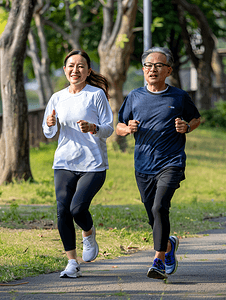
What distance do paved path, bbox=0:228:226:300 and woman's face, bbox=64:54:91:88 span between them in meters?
1.84

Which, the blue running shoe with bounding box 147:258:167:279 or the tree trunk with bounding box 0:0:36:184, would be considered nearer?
the blue running shoe with bounding box 147:258:167:279

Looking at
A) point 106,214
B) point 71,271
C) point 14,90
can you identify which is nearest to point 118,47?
point 14,90

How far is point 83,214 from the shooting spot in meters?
4.75

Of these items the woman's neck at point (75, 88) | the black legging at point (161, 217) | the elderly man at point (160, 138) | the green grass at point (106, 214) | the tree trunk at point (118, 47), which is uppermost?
the tree trunk at point (118, 47)

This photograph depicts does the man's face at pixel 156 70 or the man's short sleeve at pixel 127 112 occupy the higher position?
the man's face at pixel 156 70

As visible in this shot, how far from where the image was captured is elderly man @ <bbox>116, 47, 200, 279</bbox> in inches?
183

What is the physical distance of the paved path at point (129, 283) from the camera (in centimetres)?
423

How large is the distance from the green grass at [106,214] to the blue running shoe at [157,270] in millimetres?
1169

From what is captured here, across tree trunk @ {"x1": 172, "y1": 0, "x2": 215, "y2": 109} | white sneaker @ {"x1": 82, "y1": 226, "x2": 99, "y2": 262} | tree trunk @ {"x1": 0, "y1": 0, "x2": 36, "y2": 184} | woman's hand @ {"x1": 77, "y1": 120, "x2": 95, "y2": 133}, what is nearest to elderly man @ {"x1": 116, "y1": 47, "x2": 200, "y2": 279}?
woman's hand @ {"x1": 77, "y1": 120, "x2": 95, "y2": 133}

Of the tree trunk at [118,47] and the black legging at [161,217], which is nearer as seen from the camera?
the black legging at [161,217]

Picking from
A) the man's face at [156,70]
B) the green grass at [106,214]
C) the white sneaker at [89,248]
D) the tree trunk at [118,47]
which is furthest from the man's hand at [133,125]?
the tree trunk at [118,47]

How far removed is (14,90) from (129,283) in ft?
22.4

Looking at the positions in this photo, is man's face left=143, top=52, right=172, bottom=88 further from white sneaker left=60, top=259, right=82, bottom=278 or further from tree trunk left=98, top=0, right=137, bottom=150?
tree trunk left=98, top=0, right=137, bottom=150

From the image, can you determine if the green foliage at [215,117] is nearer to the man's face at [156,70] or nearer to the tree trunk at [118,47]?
the tree trunk at [118,47]
